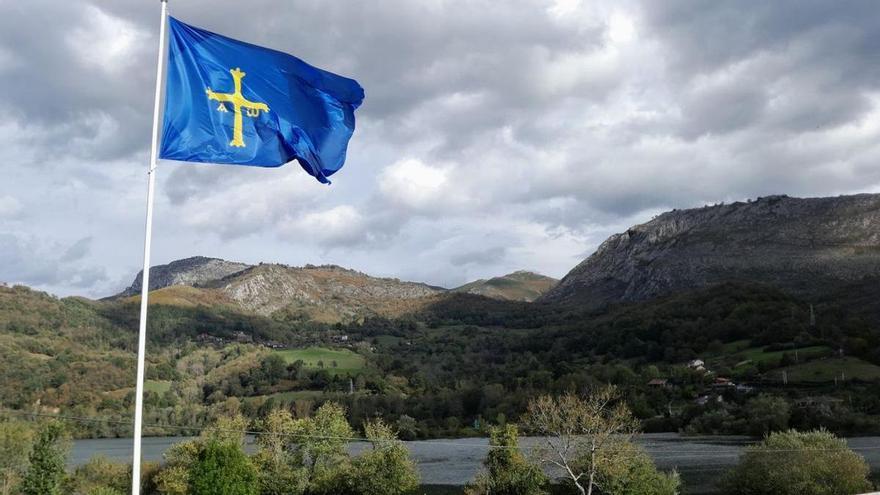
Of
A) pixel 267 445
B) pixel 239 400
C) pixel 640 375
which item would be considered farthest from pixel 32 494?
pixel 640 375

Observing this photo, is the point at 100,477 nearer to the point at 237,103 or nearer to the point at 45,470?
the point at 45,470

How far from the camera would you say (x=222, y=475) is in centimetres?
5838

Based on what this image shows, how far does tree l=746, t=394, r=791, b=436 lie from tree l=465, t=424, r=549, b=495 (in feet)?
209

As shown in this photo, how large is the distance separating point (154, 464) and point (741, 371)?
419 feet

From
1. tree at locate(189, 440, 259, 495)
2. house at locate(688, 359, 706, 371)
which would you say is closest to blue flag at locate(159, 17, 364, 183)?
tree at locate(189, 440, 259, 495)

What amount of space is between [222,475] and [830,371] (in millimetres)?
129858

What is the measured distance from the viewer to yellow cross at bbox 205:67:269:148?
1683 cm

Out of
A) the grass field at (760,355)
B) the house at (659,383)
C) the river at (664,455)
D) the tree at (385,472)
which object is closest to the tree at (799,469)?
the river at (664,455)

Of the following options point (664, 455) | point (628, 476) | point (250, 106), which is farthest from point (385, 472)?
point (250, 106)

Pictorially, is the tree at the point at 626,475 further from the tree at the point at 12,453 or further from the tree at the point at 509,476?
the tree at the point at 12,453

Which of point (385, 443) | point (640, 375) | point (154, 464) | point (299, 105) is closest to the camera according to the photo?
point (299, 105)

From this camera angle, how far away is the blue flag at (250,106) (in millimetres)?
16359

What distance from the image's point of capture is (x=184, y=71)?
16469 millimetres

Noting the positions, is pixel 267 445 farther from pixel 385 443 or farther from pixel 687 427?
pixel 687 427
